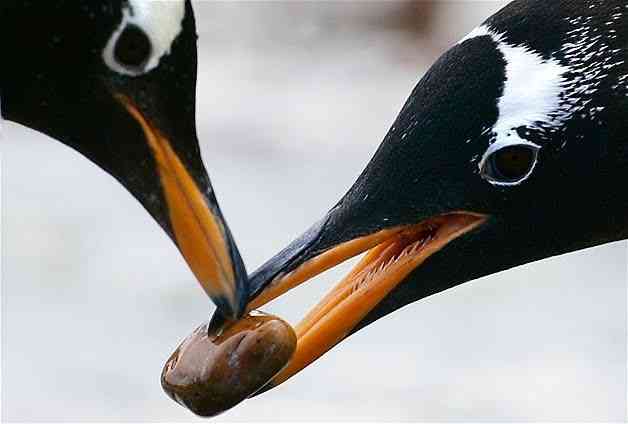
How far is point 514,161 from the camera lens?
7.05 feet

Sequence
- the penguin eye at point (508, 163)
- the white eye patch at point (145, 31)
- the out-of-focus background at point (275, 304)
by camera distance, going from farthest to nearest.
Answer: the out-of-focus background at point (275, 304) < the penguin eye at point (508, 163) < the white eye patch at point (145, 31)

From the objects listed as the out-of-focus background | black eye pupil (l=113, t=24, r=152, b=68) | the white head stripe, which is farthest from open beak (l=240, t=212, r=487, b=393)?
the out-of-focus background

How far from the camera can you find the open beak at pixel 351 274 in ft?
7.04

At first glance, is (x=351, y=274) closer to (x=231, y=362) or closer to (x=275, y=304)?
(x=231, y=362)

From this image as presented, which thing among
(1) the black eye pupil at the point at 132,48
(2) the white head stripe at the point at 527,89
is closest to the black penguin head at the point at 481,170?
(2) the white head stripe at the point at 527,89

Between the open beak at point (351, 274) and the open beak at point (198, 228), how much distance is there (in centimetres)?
4

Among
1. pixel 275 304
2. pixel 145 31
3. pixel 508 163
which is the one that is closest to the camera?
pixel 145 31

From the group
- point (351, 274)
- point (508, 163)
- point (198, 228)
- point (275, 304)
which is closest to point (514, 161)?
point (508, 163)

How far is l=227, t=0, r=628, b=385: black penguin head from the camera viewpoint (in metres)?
2.12

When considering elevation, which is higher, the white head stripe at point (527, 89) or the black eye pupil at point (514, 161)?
the white head stripe at point (527, 89)

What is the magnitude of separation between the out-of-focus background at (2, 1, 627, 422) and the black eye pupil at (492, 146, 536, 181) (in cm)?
222

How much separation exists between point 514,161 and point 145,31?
0.48 metres

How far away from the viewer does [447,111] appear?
214 centimetres

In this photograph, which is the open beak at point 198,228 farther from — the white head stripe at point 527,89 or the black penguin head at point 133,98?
the white head stripe at point 527,89
